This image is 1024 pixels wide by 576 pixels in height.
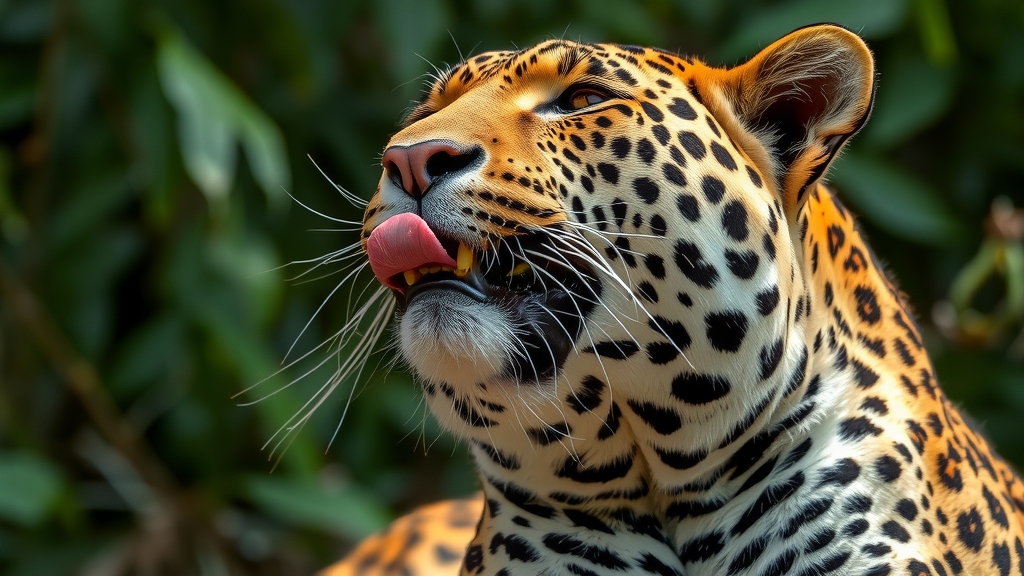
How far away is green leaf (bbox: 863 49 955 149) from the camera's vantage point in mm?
5539

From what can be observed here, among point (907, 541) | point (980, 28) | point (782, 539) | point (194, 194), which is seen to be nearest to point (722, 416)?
point (782, 539)

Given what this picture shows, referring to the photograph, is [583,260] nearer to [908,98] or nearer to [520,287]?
[520,287]

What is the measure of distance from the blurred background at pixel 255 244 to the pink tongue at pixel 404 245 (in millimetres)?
3105

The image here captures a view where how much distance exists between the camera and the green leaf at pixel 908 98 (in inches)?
218

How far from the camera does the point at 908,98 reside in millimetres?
5621

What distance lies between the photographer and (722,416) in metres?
1.93

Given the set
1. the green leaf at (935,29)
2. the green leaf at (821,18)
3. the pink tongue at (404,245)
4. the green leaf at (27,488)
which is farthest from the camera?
the green leaf at (821,18)

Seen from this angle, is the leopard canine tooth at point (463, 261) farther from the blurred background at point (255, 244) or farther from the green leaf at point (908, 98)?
the green leaf at point (908, 98)

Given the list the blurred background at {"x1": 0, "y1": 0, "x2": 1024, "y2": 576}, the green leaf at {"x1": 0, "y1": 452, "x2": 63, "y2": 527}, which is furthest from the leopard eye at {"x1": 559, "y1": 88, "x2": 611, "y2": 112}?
the green leaf at {"x1": 0, "y1": 452, "x2": 63, "y2": 527}

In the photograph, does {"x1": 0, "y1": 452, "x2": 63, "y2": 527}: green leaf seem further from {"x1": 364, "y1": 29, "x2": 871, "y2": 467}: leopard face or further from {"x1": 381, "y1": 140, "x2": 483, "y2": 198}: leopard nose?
{"x1": 381, "y1": 140, "x2": 483, "y2": 198}: leopard nose

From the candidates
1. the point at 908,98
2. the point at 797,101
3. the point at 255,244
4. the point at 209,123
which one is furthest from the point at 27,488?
the point at 908,98

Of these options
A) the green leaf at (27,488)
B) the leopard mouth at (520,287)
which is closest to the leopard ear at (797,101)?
the leopard mouth at (520,287)

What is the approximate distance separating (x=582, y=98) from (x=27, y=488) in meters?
3.48

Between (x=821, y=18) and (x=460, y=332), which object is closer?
(x=460, y=332)
